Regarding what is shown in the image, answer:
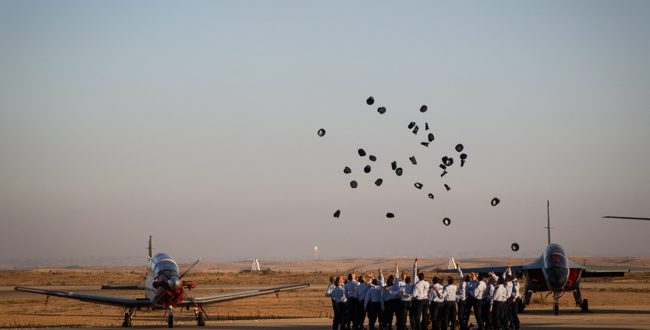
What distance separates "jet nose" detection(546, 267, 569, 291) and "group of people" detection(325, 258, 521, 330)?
10.1 metres

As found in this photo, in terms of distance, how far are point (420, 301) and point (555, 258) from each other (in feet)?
47.2

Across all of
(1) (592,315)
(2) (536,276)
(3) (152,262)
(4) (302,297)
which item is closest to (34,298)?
(4) (302,297)

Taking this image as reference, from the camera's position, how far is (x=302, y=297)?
2365 inches

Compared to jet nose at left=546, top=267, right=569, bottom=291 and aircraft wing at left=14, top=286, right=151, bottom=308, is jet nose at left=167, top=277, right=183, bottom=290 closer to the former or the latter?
aircraft wing at left=14, top=286, right=151, bottom=308

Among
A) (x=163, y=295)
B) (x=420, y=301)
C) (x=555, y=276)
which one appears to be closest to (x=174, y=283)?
(x=163, y=295)

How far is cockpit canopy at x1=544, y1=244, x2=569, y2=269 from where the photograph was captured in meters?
43.5

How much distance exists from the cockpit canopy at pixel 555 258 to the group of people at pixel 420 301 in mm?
10566

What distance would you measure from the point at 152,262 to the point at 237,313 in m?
7.16

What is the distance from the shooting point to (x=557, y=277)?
42906 mm

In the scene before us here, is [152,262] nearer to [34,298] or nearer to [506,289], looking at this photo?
[506,289]

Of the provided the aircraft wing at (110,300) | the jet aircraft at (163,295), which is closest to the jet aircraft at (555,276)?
the jet aircraft at (163,295)

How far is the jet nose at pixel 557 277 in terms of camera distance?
141ft

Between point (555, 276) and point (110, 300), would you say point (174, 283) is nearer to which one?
point (110, 300)

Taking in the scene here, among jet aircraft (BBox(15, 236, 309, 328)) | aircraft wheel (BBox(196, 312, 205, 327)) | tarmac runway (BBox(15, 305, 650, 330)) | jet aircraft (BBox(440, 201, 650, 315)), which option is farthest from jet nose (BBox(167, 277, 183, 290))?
jet aircraft (BBox(440, 201, 650, 315))
